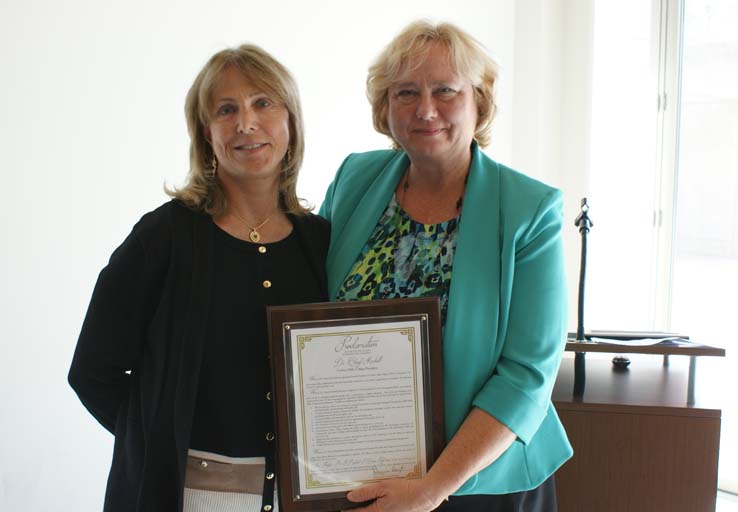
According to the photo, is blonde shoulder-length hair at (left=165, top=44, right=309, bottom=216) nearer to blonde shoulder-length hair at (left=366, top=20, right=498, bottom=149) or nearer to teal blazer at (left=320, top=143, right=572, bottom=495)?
blonde shoulder-length hair at (left=366, top=20, right=498, bottom=149)

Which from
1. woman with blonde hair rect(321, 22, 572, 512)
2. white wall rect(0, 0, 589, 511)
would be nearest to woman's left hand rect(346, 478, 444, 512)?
woman with blonde hair rect(321, 22, 572, 512)

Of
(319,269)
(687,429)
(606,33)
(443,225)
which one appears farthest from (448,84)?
(606,33)

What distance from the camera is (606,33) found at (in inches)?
164

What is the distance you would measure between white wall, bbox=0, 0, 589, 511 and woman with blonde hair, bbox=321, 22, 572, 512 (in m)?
1.04

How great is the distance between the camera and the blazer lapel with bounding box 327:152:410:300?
1519mm

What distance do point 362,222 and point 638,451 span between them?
1174mm

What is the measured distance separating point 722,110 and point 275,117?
3085 mm

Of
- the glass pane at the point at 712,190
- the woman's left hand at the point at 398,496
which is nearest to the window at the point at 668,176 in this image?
the glass pane at the point at 712,190

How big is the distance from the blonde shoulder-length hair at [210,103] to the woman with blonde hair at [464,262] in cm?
22

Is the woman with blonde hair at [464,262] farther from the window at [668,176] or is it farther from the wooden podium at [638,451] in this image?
the window at [668,176]

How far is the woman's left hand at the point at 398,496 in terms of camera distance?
1.31 m

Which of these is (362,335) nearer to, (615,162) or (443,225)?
(443,225)

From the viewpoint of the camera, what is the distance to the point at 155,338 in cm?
133

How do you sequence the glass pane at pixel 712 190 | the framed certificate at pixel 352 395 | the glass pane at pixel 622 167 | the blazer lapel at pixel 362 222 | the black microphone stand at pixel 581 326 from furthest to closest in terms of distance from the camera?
the glass pane at pixel 622 167 → the glass pane at pixel 712 190 → the black microphone stand at pixel 581 326 → the blazer lapel at pixel 362 222 → the framed certificate at pixel 352 395
